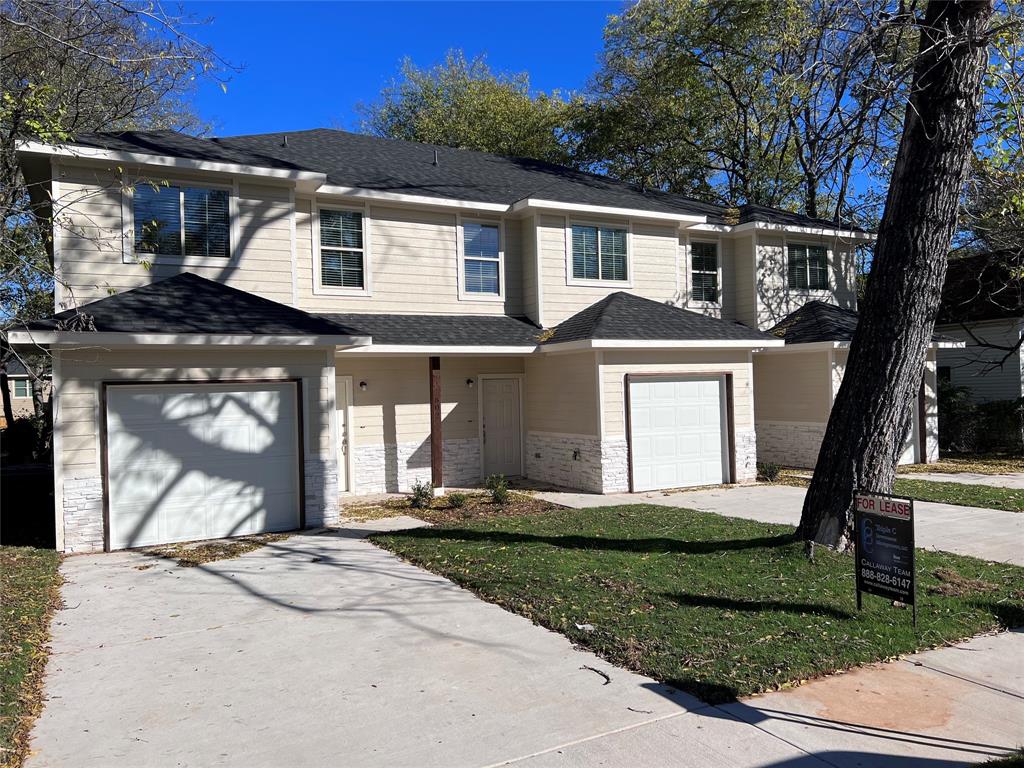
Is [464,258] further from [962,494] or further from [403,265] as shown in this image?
[962,494]

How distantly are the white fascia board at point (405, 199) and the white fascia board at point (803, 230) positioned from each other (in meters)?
6.33

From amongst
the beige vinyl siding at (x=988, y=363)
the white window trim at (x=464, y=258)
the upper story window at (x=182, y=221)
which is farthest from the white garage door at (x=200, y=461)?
the beige vinyl siding at (x=988, y=363)

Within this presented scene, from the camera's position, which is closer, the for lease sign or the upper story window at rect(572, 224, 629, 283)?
the for lease sign

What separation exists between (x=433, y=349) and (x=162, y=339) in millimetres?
4813

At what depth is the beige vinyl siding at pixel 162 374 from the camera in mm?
9492

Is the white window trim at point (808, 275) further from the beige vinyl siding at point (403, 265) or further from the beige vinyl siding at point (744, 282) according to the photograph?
the beige vinyl siding at point (403, 265)

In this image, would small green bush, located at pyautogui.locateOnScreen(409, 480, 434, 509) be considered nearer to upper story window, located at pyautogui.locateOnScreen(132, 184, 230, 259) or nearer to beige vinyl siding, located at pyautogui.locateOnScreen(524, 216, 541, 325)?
beige vinyl siding, located at pyautogui.locateOnScreen(524, 216, 541, 325)

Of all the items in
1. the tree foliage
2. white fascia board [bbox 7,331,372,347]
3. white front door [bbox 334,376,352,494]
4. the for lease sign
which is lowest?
the for lease sign

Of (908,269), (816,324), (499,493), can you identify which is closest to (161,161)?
(499,493)

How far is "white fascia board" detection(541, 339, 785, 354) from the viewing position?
13180mm

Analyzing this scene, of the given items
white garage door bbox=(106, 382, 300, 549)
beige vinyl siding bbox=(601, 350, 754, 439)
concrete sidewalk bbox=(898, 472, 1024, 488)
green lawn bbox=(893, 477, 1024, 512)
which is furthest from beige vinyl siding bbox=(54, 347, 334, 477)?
concrete sidewalk bbox=(898, 472, 1024, 488)

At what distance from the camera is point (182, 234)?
1168cm

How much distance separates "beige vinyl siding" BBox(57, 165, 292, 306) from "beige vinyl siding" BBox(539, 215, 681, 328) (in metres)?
5.39

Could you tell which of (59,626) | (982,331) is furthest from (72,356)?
(982,331)
